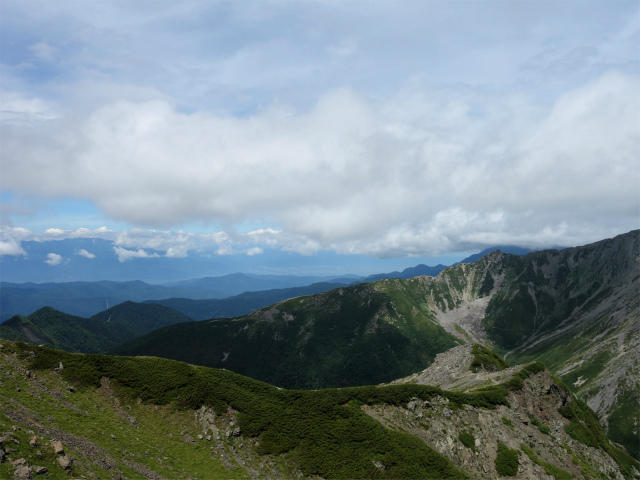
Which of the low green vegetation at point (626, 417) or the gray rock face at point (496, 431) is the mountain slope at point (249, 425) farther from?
the low green vegetation at point (626, 417)

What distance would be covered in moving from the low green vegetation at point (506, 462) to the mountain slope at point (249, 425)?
235 millimetres

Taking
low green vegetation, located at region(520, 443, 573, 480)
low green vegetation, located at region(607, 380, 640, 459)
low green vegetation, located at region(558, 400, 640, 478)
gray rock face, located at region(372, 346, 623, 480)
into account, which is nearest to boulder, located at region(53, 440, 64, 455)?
gray rock face, located at region(372, 346, 623, 480)

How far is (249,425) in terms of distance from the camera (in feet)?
180

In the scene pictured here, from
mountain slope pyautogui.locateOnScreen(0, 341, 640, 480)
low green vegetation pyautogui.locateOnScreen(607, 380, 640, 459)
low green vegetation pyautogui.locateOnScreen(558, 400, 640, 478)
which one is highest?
mountain slope pyautogui.locateOnScreen(0, 341, 640, 480)

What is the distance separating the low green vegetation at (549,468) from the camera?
56994 mm

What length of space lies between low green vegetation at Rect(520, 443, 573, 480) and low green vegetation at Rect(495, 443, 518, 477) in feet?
9.37

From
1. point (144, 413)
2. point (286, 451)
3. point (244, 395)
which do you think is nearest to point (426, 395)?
point (286, 451)

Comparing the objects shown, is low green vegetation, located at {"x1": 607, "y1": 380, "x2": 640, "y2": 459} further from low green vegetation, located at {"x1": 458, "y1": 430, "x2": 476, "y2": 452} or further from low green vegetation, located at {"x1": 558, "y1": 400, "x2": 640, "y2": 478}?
low green vegetation, located at {"x1": 458, "y1": 430, "x2": 476, "y2": 452}

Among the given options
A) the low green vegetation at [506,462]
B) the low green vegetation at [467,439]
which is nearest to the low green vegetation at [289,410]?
the low green vegetation at [467,439]

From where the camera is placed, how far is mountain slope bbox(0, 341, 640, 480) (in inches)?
1774

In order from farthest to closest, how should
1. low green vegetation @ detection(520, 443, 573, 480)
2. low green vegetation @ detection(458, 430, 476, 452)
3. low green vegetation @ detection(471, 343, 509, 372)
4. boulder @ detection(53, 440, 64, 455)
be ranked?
1. low green vegetation @ detection(471, 343, 509, 372)
2. low green vegetation @ detection(458, 430, 476, 452)
3. low green vegetation @ detection(520, 443, 573, 480)
4. boulder @ detection(53, 440, 64, 455)

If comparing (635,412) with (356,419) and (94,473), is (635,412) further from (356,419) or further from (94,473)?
(94,473)

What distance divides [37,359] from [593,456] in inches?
4347

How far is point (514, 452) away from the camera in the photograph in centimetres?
5931
